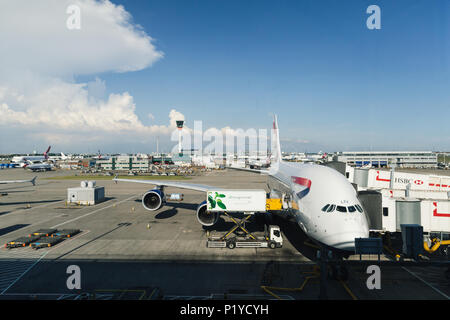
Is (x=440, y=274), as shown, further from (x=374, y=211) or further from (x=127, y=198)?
(x=127, y=198)

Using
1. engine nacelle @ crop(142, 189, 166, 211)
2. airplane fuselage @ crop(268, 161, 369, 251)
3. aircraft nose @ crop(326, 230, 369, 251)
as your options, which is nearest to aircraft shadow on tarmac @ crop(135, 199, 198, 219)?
engine nacelle @ crop(142, 189, 166, 211)

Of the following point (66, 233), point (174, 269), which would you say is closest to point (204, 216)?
point (174, 269)

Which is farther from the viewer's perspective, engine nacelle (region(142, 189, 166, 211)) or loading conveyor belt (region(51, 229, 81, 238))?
engine nacelle (region(142, 189, 166, 211))

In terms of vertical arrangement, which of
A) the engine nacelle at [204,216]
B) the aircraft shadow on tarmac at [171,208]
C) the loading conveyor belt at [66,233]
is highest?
the engine nacelle at [204,216]

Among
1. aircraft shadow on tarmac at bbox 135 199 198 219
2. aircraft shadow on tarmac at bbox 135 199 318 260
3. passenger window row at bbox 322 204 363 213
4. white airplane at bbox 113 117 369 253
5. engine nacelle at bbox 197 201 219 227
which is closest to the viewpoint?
white airplane at bbox 113 117 369 253

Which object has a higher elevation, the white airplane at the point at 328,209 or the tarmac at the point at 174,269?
the white airplane at the point at 328,209

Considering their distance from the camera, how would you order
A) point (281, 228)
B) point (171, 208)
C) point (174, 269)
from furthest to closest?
1. point (171, 208)
2. point (281, 228)
3. point (174, 269)

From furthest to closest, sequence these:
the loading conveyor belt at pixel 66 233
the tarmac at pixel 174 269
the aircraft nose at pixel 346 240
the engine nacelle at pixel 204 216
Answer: the engine nacelle at pixel 204 216, the loading conveyor belt at pixel 66 233, the tarmac at pixel 174 269, the aircraft nose at pixel 346 240

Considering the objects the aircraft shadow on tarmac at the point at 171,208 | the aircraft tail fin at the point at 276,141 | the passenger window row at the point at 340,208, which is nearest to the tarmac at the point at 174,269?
the passenger window row at the point at 340,208

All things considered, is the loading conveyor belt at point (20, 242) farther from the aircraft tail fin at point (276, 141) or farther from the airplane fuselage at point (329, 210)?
the aircraft tail fin at point (276, 141)

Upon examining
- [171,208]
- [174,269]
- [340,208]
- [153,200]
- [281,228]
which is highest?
[340,208]

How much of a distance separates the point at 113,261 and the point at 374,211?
57.9 feet

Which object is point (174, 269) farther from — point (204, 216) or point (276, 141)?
point (276, 141)

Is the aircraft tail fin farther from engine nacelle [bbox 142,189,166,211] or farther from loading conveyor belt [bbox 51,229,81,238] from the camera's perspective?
loading conveyor belt [bbox 51,229,81,238]
